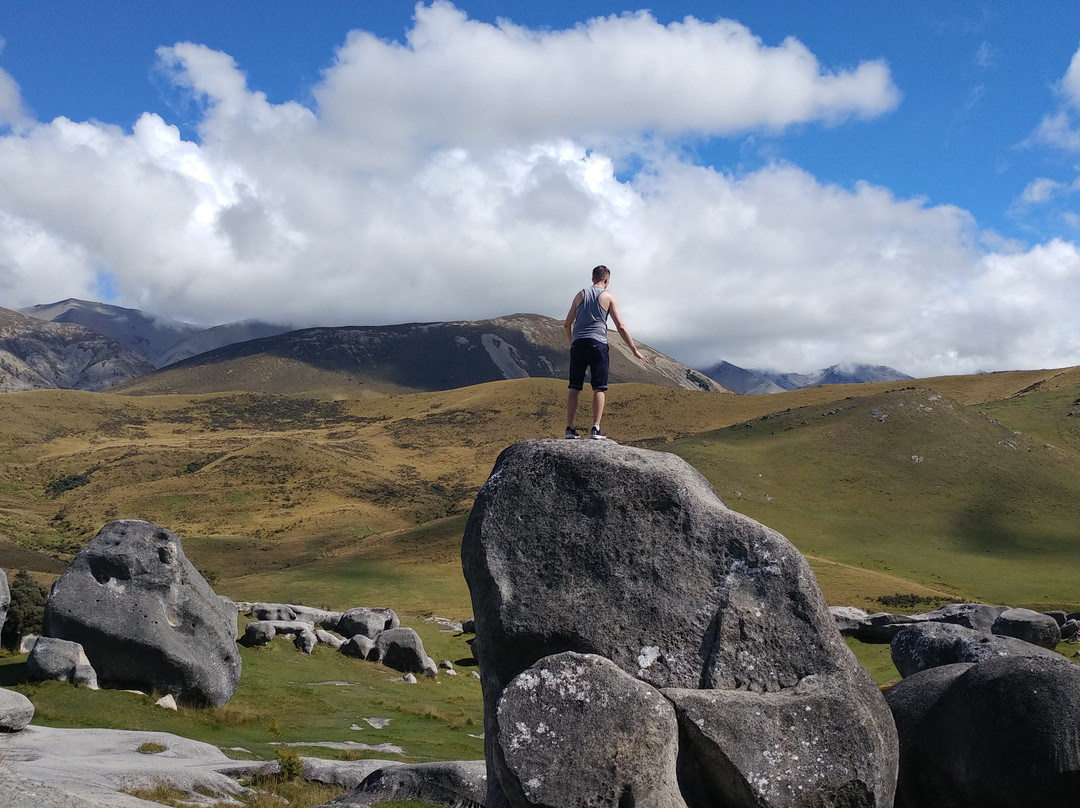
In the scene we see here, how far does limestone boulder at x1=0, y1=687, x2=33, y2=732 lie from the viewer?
18.2 m

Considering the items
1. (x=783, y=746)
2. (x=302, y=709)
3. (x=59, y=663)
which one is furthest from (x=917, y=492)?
(x=783, y=746)

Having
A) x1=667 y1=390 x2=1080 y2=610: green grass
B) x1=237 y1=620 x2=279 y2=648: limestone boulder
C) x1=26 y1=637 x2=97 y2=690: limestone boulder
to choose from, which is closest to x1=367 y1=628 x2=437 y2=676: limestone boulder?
x1=237 y1=620 x2=279 y2=648: limestone boulder

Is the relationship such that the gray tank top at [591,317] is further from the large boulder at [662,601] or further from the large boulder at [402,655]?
the large boulder at [402,655]

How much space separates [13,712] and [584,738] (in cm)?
1444

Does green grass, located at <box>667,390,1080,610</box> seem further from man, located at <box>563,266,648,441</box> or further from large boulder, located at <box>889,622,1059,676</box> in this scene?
man, located at <box>563,266,648,441</box>

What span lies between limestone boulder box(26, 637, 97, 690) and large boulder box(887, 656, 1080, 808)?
20.6 metres

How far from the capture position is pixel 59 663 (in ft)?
79.0

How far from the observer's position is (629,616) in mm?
10672

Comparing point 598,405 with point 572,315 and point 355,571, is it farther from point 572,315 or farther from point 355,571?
→ point 355,571

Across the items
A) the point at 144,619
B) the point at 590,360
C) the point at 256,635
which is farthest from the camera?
the point at 256,635

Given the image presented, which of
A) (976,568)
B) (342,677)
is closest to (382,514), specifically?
(976,568)

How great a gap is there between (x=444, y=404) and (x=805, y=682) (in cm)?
17931

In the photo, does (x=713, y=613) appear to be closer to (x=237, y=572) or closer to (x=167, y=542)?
(x=167, y=542)

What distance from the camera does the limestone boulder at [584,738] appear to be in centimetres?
932
